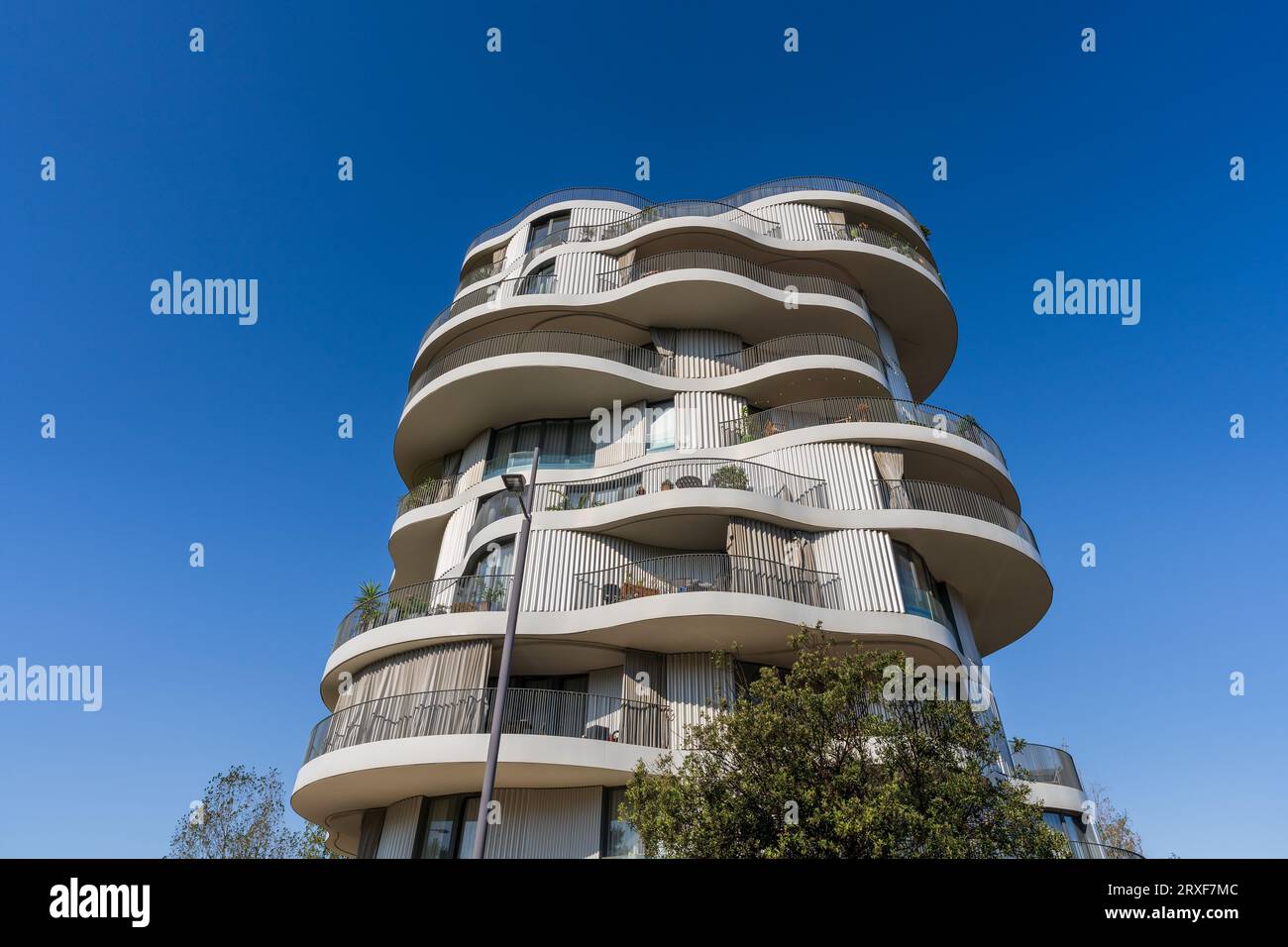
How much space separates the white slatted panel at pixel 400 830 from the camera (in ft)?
58.6

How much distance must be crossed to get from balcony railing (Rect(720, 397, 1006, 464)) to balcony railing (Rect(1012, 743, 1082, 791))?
868 centimetres

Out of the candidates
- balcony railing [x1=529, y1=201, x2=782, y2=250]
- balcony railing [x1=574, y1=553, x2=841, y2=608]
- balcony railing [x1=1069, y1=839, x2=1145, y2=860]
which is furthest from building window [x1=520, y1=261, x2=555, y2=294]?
balcony railing [x1=1069, y1=839, x2=1145, y2=860]

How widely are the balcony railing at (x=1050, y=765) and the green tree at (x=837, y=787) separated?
7929 mm

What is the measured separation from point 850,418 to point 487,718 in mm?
13785

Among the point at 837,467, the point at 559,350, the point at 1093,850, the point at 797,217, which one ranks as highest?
the point at 797,217

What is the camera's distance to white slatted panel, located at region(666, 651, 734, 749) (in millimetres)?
18125

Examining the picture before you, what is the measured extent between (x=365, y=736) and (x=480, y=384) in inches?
455

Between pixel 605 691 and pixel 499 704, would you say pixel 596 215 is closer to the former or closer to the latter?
pixel 605 691

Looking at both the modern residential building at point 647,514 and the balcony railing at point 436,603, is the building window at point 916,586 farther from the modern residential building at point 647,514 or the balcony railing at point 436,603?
the balcony railing at point 436,603

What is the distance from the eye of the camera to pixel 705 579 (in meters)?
19.7

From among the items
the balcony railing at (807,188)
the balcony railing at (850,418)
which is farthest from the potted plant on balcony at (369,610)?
the balcony railing at (807,188)

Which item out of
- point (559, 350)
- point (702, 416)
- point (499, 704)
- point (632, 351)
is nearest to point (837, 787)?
point (499, 704)

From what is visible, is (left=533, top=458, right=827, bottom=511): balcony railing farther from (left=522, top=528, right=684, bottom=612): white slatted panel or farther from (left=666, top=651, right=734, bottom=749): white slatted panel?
(left=666, top=651, right=734, bottom=749): white slatted panel
